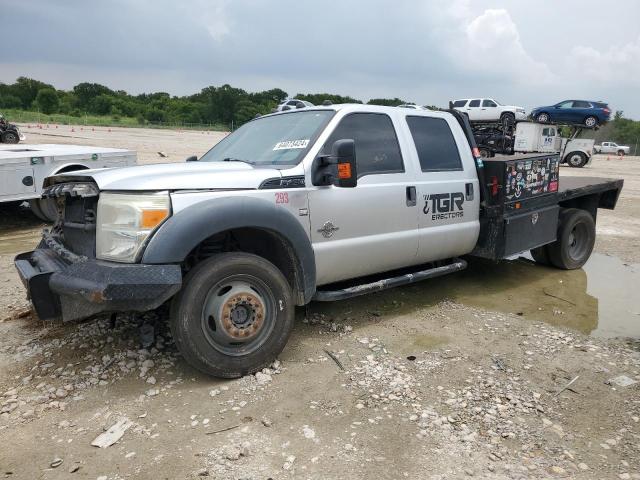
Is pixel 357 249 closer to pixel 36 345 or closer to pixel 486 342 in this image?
pixel 486 342

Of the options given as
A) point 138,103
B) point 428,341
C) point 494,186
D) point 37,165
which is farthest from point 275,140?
Result: point 138,103

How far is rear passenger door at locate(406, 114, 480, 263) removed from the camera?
451 cm

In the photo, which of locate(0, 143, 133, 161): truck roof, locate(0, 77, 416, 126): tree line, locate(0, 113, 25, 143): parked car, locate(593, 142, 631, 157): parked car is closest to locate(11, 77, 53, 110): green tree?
locate(0, 77, 416, 126): tree line

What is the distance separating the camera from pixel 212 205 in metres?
3.18

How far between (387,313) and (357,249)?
94 centimetres

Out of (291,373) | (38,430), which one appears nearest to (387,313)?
(291,373)

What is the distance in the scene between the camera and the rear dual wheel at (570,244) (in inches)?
245

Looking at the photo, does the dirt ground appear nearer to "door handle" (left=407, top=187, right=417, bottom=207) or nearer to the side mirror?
"door handle" (left=407, top=187, right=417, bottom=207)

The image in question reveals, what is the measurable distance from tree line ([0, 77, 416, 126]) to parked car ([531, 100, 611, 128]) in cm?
6363

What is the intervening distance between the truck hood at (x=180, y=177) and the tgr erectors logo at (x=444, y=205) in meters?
1.56

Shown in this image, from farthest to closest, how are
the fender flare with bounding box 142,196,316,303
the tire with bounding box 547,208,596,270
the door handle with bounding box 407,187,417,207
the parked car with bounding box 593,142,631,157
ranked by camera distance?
the parked car with bounding box 593,142,631,157, the tire with bounding box 547,208,596,270, the door handle with bounding box 407,187,417,207, the fender flare with bounding box 142,196,316,303

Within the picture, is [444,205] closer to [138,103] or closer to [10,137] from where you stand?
[10,137]

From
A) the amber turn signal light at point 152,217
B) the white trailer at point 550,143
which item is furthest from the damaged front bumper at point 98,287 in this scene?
the white trailer at point 550,143

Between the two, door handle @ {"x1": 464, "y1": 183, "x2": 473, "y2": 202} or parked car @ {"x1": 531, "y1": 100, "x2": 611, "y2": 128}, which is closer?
door handle @ {"x1": 464, "y1": 183, "x2": 473, "y2": 202}
